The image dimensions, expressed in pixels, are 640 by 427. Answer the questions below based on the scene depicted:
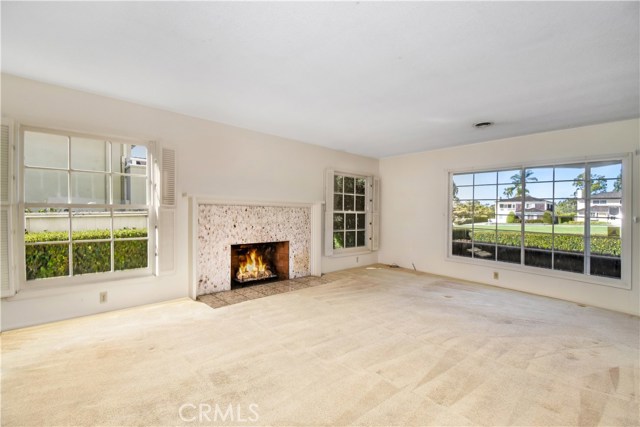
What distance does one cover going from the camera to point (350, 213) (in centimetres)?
614

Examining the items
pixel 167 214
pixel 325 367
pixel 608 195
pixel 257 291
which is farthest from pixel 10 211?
pixel 608 195

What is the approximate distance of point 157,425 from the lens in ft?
5.36

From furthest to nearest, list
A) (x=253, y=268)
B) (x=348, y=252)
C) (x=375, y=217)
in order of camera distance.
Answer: (x=375, y=217)
(x=348, y=252)
(x=253, y=268)

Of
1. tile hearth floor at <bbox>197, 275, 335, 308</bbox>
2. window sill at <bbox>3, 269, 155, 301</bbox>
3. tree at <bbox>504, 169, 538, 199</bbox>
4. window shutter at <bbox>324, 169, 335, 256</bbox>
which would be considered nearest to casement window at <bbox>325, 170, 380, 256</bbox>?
window shutter at <bbox>324, 169, 335, 256</bbox>

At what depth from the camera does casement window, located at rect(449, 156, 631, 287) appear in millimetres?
3873

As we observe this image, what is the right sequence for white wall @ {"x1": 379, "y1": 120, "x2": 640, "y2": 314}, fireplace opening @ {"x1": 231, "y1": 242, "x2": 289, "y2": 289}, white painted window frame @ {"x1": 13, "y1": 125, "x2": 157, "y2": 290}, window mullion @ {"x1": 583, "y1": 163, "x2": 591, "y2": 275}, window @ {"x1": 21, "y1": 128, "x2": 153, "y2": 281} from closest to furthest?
white painted window frame @ {"x1": 13, "y1": 125, "x2": 157, "y2": 290} → window @ {"x1": 21, "y1": 128, "x2": 153, "y2": 281} → white wall @ {"x1": 379, "y1": 120, "x2": 640, "y2": 314} → window mullion @ {"x1": 583, "y1": 163, "x2": 591, "y2": 275} → fireplace opening @ {"x1": 231, "y1": 242, "x2": 289, "y2": 289}

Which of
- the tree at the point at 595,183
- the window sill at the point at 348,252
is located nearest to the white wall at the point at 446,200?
the tree at the point at 595,183

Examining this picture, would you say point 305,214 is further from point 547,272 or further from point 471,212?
point 547,272

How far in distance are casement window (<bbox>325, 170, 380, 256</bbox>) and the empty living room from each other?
139 mm

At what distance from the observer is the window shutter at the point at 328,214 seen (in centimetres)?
557

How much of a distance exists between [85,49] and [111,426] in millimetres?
2683

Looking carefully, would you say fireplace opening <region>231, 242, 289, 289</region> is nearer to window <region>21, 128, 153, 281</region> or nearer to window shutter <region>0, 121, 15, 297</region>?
window <region>21, 128, 153, 281</region>

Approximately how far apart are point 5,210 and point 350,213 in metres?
5.00

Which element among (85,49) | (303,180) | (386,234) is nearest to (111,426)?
(85,49)
